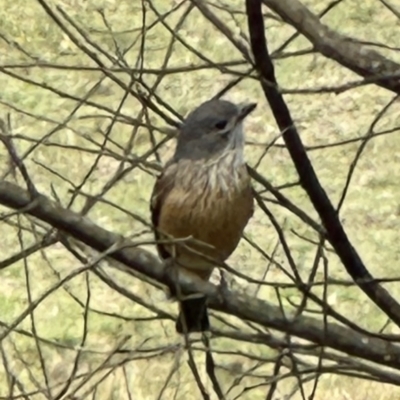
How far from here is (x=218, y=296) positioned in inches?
133

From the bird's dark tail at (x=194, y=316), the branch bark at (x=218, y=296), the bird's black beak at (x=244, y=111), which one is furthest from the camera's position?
the bird's black beak at (x=244, y=111)

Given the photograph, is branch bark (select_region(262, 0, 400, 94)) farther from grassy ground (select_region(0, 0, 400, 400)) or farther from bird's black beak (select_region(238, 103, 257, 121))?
grassy ground (select_region(0, 0, 400, 400))

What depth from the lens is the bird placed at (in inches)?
184

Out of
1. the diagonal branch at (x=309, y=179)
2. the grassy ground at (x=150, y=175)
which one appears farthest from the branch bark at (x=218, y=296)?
the grassy ground at (x=150, y=175)

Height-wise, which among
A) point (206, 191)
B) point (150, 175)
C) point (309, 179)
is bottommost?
point (309, 179)

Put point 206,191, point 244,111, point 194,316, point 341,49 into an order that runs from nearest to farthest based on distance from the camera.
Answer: point 341,49
point 194,316
point 206,191
point 244,111

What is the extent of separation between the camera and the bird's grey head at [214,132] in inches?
193

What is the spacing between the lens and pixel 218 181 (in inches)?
187

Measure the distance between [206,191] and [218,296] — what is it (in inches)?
55.5

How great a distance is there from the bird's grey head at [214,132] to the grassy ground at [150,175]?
1948 mm

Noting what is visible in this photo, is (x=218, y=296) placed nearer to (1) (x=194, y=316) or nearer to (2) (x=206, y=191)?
(1) (x=194, y=316)

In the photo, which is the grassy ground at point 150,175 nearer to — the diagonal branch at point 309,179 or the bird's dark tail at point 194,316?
the bird's dark tail at point 194,316

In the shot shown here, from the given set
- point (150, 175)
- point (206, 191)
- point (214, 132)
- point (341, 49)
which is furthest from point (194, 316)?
point (150, 175)

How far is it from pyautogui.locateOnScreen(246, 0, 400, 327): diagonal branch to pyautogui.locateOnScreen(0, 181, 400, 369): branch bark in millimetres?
202
